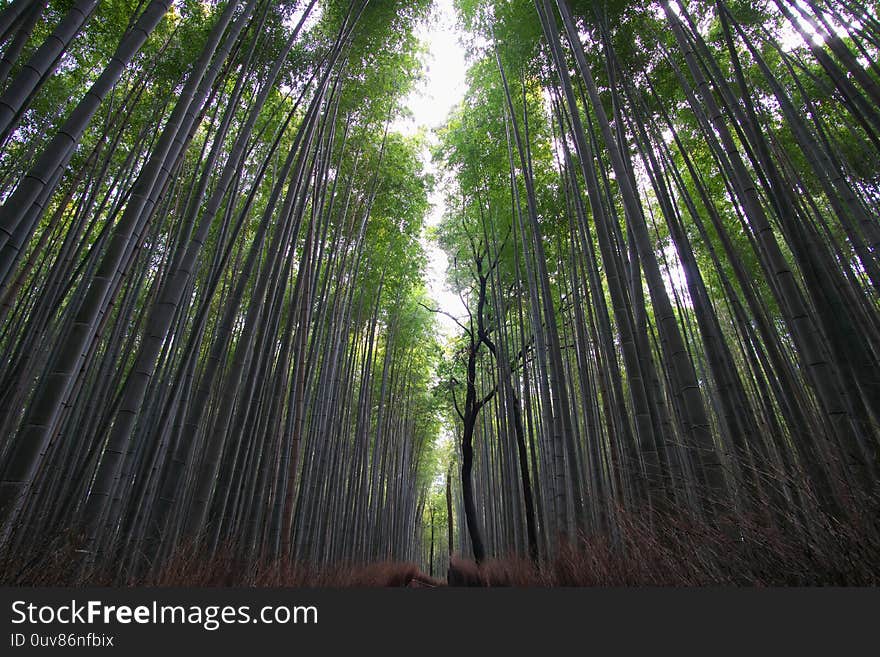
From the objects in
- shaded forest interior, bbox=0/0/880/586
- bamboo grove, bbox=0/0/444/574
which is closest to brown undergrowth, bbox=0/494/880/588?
shaded forest interior, bbox=0/0/880/586

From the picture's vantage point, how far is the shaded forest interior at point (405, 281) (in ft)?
4.99

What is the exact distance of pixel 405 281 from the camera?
7.59m

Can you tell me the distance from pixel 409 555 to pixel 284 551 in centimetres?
1241

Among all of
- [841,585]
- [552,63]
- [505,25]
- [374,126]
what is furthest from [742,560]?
[374,126]

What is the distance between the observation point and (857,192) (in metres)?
4.29

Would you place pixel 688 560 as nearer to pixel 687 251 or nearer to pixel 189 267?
pixel 687 251

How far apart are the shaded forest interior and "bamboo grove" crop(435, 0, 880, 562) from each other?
0.09 feet

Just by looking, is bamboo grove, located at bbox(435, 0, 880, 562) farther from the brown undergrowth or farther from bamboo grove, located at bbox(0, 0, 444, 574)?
bamboo grove, located at bbox(0, 0, 444, 574)

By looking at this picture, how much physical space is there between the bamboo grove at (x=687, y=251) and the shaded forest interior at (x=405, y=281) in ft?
0.09

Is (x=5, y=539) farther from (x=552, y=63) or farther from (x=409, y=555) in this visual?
(x=409, y=555)

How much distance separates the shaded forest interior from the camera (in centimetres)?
152

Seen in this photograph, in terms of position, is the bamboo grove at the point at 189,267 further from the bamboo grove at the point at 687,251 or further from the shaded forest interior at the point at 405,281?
the bamboo grove at the point at 687,251

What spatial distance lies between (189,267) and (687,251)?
281 cm

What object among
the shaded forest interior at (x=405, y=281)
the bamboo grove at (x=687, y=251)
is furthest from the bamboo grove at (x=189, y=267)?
the bamboo grove at (x=687, y=251)
